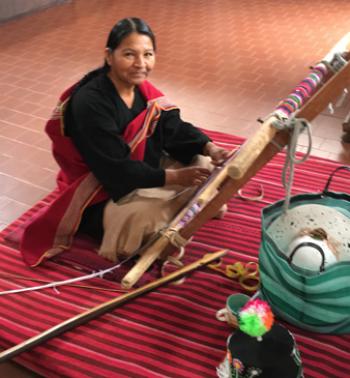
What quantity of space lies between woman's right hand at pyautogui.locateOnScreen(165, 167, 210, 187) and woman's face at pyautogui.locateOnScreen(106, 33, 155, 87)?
352 millimetres

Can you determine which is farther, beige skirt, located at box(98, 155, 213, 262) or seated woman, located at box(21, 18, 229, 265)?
beige skirt, located at box(98, 155, 213, 262)

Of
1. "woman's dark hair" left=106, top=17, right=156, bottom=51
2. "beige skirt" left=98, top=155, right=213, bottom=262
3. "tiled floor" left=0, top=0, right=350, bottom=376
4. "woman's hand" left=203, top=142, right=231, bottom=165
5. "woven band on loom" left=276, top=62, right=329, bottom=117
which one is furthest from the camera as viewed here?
"tiled floor" left=0, top=0, right=350, bottom=376

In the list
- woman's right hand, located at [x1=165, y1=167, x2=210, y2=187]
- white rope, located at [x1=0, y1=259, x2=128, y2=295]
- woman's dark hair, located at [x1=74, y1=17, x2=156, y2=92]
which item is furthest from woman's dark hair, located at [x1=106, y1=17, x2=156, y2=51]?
white rope, located at [x1=0, y1=259, x2=128, y2=295]

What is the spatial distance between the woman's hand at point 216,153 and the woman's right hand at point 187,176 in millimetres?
154

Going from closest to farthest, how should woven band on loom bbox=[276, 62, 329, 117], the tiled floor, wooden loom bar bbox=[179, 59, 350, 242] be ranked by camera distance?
wooden loom bar bbox=[179, 59, 350, 242] → woven band on loom bbox=[276, 62, 329, 117] → the tiled floor

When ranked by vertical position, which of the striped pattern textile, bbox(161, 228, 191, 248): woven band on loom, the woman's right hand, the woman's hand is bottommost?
the striped pattern textile

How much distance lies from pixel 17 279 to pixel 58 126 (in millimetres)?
576

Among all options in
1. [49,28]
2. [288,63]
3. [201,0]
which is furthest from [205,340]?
[201,0]

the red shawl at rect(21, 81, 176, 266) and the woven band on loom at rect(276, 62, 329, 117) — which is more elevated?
the woven band on loom at rect(276, 62, 329, 117)

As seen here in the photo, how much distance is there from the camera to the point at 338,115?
3164 millimetres

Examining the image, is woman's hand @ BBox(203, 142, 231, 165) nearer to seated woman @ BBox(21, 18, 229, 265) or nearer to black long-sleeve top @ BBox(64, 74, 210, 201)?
seated woman @ BBox(21, 18, 229, 265)

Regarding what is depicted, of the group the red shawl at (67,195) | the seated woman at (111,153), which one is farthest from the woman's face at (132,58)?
the red shawl at (67,195)

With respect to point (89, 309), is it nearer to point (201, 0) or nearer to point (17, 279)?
point (17, 279)

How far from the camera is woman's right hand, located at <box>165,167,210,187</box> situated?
173cm
